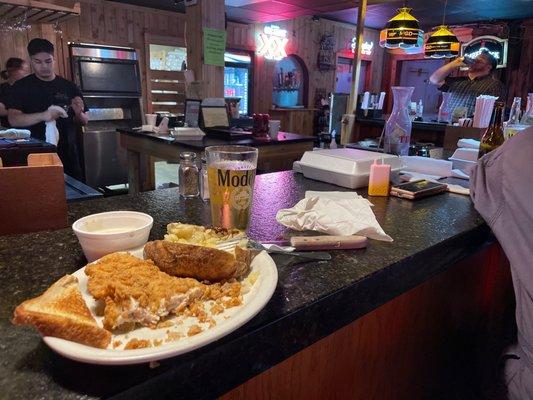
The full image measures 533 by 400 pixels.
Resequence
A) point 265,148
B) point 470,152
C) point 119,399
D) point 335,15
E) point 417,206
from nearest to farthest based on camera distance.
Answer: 1. point 119,399
2. point 417,206
3. point 470,152
4. point 265,148
5. point 335,15

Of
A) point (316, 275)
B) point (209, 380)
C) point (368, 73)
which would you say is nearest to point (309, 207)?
point (316, 275)

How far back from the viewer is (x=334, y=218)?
1.07 meters

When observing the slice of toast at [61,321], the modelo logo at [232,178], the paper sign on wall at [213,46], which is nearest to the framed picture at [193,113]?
the paper sign on wall at [213,46]

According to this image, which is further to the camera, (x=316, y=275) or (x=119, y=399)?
(x=316, y=275)

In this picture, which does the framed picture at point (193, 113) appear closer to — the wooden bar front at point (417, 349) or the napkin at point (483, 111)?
the napkin at point (483, 111)

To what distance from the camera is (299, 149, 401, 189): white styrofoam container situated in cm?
153

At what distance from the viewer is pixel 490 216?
3.87 feet

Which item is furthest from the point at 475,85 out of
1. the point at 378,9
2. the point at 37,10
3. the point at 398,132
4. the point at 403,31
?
the point at 37,10

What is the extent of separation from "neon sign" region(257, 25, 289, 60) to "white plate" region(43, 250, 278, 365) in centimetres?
753

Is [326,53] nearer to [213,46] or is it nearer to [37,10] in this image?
[213,46]

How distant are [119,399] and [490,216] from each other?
111 centimetres

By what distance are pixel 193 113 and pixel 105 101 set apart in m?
2.45

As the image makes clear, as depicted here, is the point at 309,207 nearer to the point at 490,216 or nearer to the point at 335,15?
the point at 490,216

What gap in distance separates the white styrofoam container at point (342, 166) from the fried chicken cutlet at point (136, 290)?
102 cm
